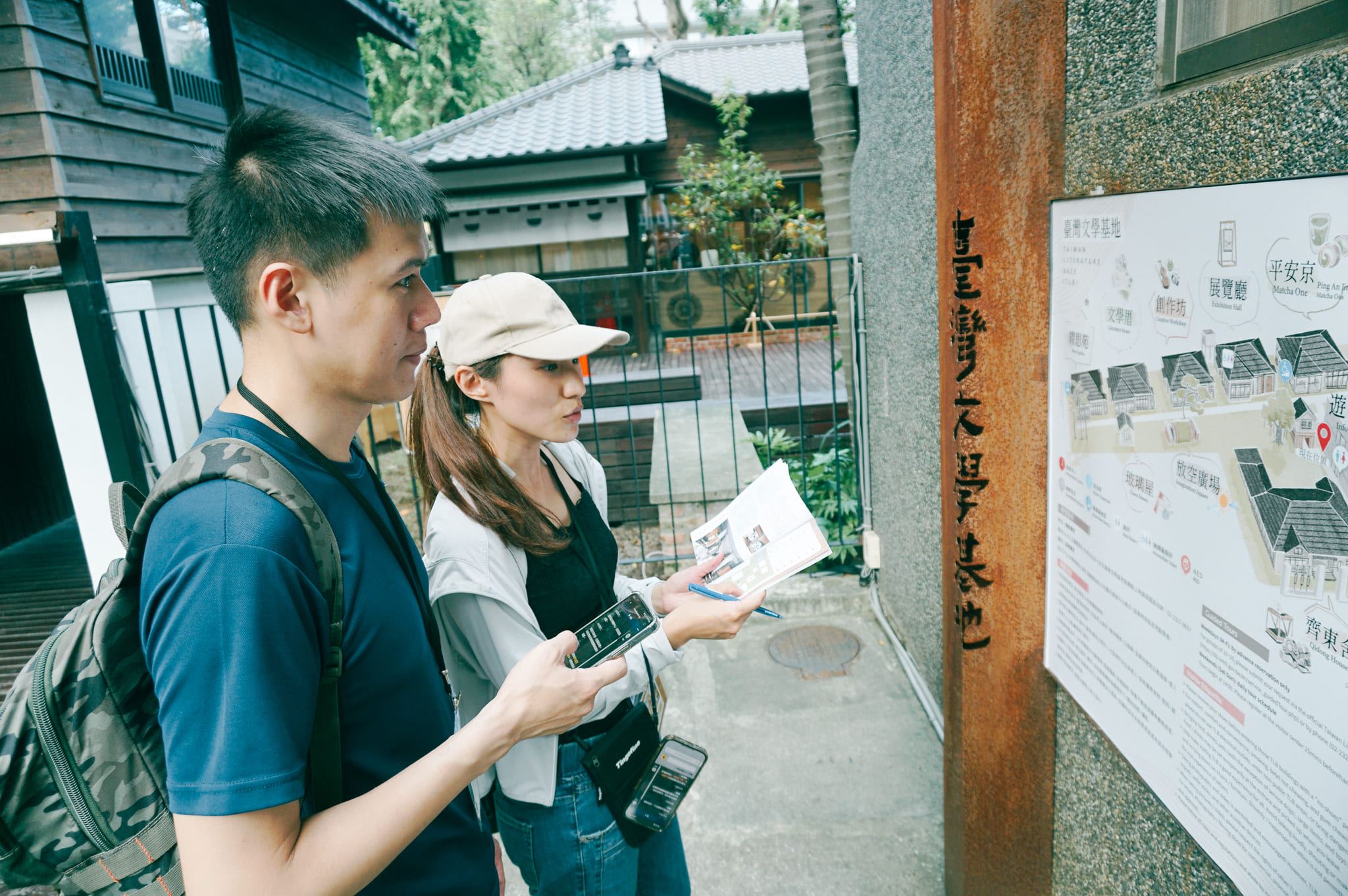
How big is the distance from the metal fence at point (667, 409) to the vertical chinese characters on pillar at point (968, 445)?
4.92 ft

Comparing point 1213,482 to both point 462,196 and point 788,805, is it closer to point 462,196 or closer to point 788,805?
point 788,805

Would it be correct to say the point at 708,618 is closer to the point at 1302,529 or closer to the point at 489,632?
the point at 489,632

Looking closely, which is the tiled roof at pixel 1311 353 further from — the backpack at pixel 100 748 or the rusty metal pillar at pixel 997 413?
the backpack at pixel 100 748

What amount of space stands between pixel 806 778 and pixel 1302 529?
7.64ft

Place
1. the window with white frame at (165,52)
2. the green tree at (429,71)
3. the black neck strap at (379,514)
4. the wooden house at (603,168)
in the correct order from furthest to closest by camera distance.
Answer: the green tree at (429,71), the wooden house at (603,168), the window with white frame at (165,52), the black neck strap at (379,514)

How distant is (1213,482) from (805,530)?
27.4 inches

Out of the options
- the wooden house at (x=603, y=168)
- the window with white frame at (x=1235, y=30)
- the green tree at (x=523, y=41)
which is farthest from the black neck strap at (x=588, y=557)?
the green tree at (x=523, y=41)

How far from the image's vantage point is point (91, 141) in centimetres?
562

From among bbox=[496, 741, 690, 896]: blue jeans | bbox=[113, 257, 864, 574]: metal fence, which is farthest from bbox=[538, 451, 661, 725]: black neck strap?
bbox=[113, 257, 864, 574]: metal fence

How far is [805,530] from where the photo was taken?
63.8 inches

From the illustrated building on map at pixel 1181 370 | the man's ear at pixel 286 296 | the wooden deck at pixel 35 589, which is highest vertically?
the man's ear at pixel 286 296

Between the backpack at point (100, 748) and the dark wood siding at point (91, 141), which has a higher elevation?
the dark wood siding at point (91, 141)

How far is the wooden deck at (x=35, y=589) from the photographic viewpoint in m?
4.77

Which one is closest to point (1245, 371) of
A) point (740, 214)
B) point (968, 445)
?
point (968, 445)
